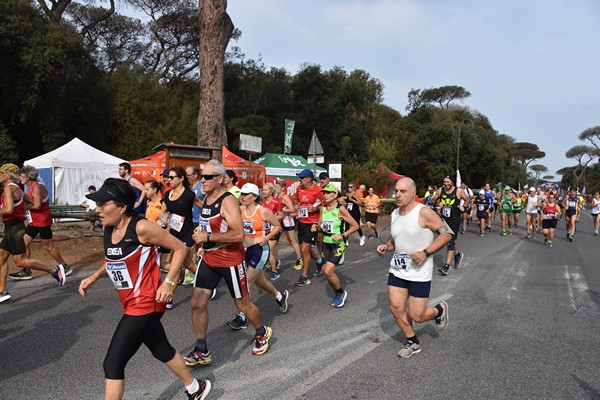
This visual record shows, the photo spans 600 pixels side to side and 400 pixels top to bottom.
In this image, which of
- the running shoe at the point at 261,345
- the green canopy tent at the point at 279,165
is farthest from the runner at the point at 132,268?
the green canopy tent at the point at 279,165

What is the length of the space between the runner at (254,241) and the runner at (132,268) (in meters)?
2.19

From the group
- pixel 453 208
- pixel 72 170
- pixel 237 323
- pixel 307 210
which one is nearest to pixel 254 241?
pixel 237 323

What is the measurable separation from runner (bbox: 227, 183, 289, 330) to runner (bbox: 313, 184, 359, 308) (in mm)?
900

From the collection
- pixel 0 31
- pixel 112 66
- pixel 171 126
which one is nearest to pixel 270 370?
pixel 0 31

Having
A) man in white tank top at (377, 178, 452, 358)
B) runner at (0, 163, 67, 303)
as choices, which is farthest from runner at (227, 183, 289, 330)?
runner at (0, 163, 67, 303)

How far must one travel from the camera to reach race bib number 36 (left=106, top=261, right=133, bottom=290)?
288cm

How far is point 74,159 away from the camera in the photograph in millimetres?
19344

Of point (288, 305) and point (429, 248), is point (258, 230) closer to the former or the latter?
point (288, 305)

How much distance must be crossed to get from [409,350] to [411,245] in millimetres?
1088

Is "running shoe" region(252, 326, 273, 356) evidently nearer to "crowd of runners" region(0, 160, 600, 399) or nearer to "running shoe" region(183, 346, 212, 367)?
"crowd of runners" region(0, 160, 600, 399)

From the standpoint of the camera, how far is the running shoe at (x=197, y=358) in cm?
398

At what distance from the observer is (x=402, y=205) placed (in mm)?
4414

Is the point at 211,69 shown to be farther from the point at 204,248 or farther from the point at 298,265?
the point at 204,248

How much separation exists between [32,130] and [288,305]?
2916 centimetres
